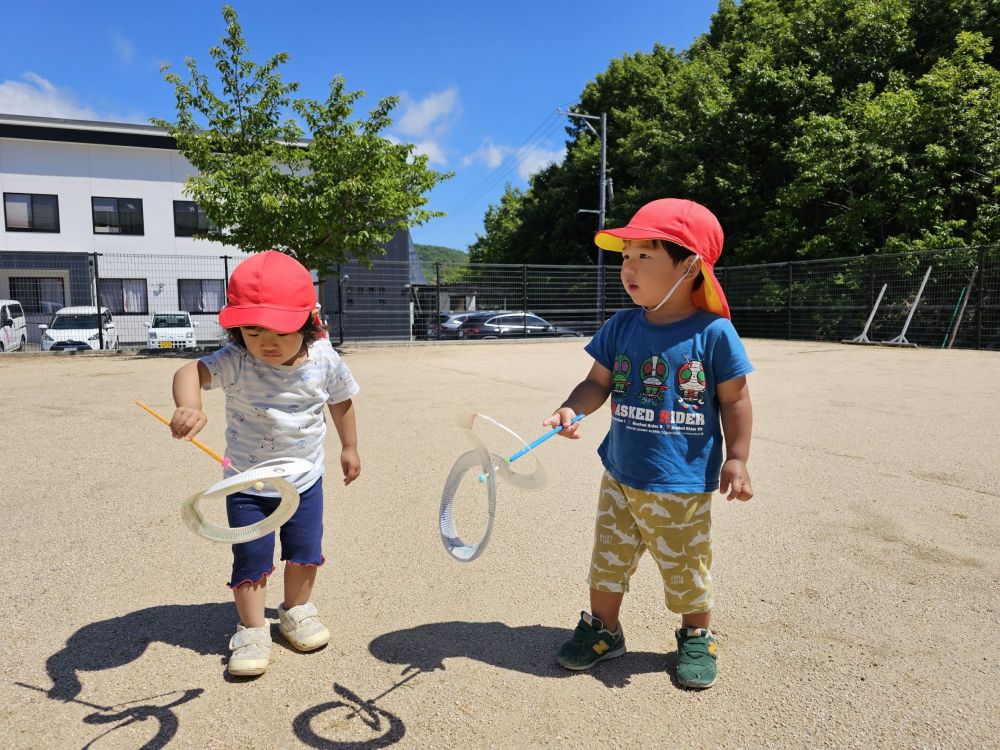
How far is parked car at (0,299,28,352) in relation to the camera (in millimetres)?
16984

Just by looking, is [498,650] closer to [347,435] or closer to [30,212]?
[347,435]

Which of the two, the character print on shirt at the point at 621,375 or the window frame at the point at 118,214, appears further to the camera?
the window frame at the point at 118,214

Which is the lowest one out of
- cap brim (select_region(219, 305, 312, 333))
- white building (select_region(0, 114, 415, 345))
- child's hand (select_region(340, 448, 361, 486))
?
child's hand (select_region(340, 448, 361, 486))

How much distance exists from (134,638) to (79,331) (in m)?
17.6

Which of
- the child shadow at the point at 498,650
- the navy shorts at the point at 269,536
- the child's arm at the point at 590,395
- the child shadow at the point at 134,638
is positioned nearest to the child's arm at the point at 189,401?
the navy shorts at the point at 269,536

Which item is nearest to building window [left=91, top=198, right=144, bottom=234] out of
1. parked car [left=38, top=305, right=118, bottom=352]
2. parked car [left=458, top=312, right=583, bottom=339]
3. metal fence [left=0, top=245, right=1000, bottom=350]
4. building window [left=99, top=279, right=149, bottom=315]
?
metal fence [left=0, top=245, right=1000, bottom=350]

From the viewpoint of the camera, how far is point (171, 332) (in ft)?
59.2

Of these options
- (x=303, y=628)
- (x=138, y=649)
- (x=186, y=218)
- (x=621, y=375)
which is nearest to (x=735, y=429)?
(x=621, y=375)

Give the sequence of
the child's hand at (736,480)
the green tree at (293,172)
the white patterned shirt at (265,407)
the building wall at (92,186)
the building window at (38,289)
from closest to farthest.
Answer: the child's hand at (736,480) < the white patterned shirt at (265,407) < the green tree at (293,172) < the building window at (38,289) < the building wall at (92,186)

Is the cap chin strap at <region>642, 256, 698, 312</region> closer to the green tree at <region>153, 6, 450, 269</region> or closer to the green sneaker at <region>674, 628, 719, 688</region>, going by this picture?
the green sneaker at <region>674, 628, 719, 688</region>

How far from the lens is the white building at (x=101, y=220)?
2342cm

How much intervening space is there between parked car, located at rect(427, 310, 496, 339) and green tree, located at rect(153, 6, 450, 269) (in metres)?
4.06

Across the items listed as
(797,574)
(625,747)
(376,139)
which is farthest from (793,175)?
(625,747)

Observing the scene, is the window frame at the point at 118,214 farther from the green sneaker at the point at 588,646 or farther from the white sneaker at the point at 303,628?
the green sneaker at the point at 588,646
